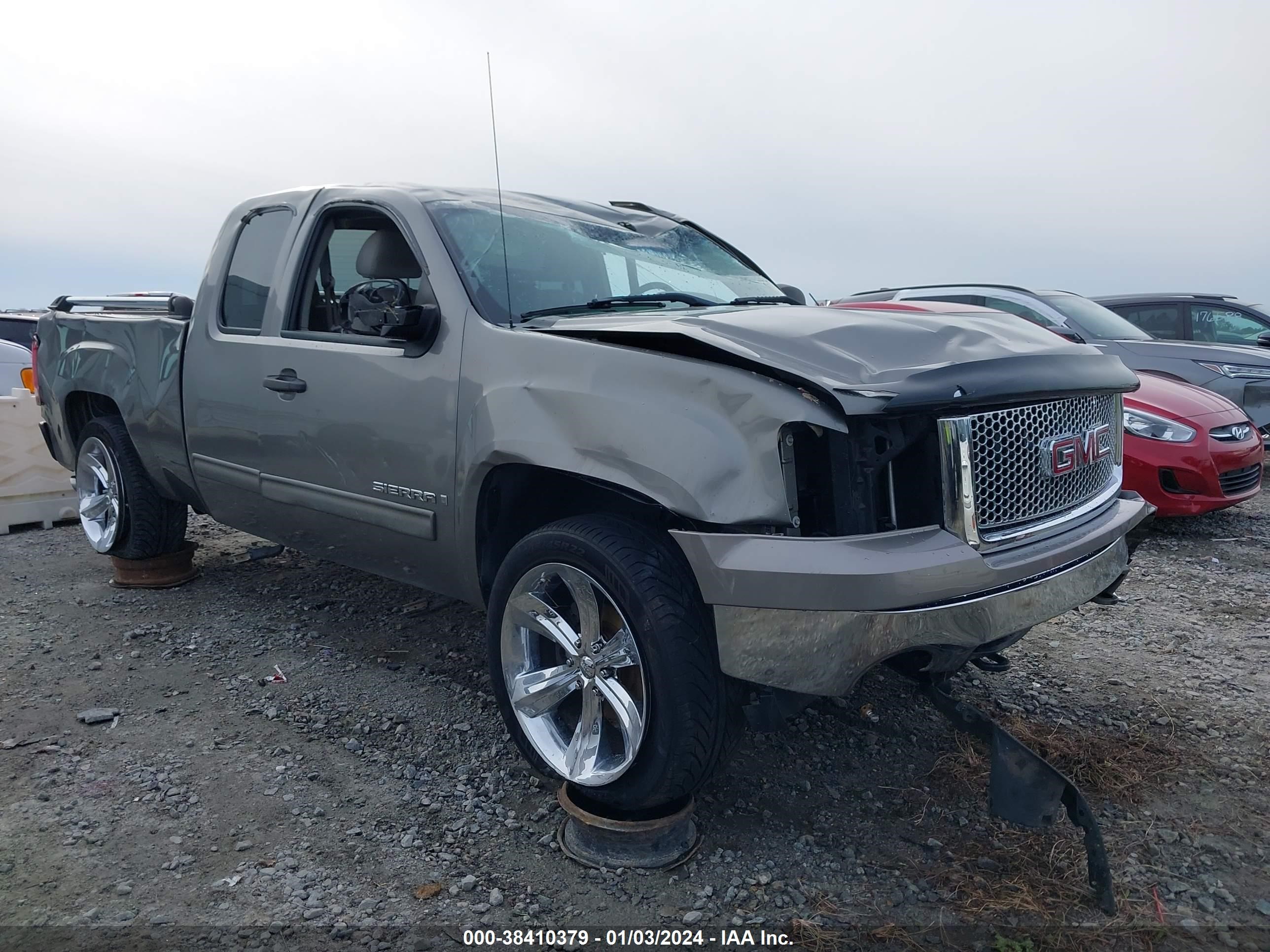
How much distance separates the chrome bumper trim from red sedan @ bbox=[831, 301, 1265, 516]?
3748mm

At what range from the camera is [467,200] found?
3436 millimetres

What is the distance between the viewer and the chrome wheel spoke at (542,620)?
8.63 feet

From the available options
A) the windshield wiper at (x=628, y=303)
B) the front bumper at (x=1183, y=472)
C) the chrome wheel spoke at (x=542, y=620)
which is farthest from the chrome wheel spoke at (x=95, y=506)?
the front bumper at (x=1183, y=472)

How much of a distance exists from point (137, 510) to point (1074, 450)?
4.33 m

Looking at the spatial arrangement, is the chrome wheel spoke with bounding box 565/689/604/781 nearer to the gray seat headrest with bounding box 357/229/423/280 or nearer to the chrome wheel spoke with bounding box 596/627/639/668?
the chrome wheel spoke with bounding box 596/627/639/668

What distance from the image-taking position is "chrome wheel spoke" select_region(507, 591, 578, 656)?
2.63 metres

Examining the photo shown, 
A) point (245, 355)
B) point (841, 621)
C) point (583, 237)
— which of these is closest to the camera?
point (841, 621)

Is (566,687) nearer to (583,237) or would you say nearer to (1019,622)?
(1019,622)

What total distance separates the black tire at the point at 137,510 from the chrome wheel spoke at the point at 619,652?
3288 millimetres

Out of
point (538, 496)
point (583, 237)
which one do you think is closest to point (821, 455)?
point (538, 496)

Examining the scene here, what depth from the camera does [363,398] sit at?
3.24 meters

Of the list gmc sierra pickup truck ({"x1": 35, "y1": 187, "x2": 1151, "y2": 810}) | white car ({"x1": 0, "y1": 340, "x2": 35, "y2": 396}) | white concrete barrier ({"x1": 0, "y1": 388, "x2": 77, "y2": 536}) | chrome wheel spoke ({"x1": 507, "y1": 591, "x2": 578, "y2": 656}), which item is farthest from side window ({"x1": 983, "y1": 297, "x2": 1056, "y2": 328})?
white car ({"x1": 0, "y1": 340, "x2": 35, "y2": 396})

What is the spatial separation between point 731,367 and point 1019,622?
0.96 m

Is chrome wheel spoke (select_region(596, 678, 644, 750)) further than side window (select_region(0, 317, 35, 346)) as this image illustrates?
No
